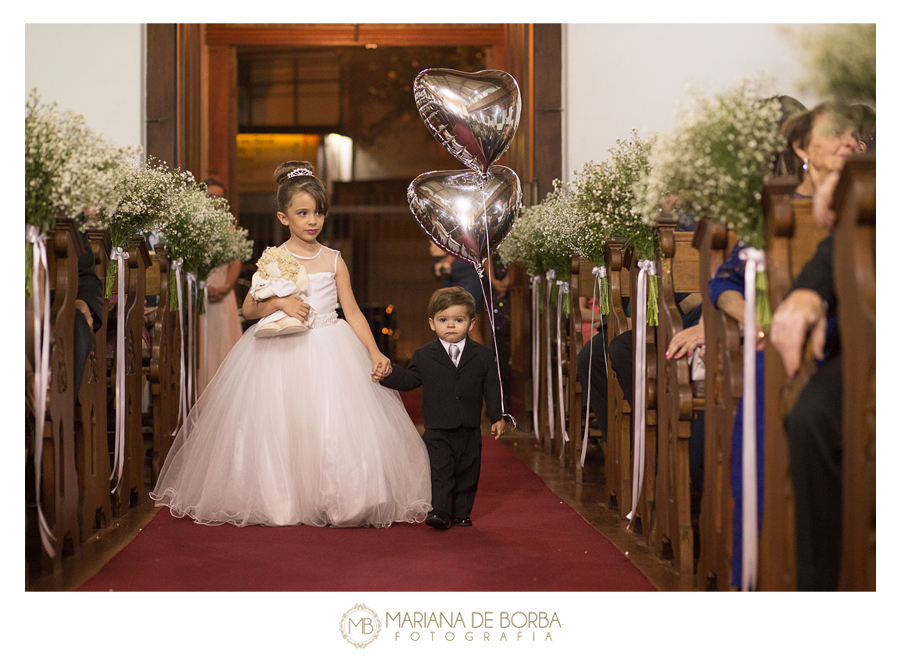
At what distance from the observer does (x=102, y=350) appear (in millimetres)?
3465

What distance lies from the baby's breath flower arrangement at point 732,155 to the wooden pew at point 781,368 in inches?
3.7

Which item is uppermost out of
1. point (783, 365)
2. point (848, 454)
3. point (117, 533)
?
point (783, 365)

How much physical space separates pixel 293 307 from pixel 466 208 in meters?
1.02

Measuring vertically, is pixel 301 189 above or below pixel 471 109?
below

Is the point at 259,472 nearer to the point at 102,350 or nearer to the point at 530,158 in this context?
the point at 102,350

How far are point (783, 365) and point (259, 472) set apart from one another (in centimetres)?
213

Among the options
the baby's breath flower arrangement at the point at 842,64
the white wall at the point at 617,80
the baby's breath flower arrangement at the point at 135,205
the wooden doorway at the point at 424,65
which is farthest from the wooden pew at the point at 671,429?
the wooden doorway at the point at 424,65

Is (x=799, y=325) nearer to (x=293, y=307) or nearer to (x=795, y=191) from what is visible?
(x=795, y=191)

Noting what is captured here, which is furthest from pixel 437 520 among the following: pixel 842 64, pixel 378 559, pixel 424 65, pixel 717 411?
pixel 424 65

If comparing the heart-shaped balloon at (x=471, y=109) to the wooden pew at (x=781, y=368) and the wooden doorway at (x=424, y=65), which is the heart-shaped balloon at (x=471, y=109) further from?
the wooden doorway at (x=424, y=65)

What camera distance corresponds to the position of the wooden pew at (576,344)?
15.3 feet

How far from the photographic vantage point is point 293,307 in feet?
11.4

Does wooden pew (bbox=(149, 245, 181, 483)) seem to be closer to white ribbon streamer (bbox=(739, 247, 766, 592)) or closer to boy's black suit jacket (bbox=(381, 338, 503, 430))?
boy's black suit jacket (bbox=(381, 338, 503, 430))
